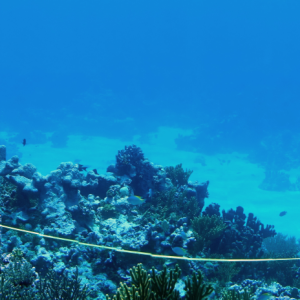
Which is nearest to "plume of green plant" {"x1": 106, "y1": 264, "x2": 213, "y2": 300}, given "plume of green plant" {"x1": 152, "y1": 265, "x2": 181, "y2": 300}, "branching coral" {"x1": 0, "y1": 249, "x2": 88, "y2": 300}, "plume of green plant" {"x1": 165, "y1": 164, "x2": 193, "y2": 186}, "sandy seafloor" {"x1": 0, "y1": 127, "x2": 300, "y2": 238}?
"plume of green plant" {"x1": 152, "y1": 265, "x2": 181, "y2": 300}

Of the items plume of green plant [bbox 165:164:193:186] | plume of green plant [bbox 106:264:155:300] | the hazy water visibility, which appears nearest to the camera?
plume of green plant [bbox 106:264:155:300]

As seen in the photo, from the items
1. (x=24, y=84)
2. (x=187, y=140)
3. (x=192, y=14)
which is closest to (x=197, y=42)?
(x=192, y=14)

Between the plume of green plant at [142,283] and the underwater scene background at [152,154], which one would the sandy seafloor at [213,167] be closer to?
the underwater scene background at [152,154]

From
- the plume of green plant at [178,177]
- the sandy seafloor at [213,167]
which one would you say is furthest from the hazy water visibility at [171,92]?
the plume of green plant at [178,177]

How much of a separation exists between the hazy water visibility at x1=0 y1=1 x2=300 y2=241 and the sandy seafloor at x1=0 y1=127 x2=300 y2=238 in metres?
0.21

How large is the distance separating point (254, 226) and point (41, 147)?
47068 mm

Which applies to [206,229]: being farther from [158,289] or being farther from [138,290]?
[138,290]

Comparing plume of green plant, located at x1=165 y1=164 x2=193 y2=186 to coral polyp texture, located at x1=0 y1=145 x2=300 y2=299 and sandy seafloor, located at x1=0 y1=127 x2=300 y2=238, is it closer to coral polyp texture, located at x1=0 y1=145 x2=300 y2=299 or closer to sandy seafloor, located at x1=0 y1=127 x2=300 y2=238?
coral polyp texture, located at x1=0 y1=145 x2=300 y2=299

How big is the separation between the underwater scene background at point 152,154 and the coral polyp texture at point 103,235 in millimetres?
44

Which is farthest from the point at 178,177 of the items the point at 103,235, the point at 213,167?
the point at 213,167

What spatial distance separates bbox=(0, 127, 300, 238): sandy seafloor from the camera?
88.2ft

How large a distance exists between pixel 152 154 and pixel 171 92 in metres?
78.3

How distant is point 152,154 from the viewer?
48.8 m

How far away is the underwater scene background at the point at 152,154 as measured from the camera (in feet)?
21.6
